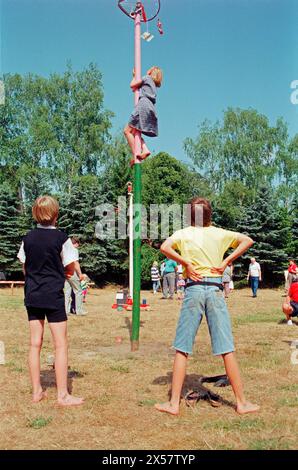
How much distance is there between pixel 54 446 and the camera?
366 centimetres

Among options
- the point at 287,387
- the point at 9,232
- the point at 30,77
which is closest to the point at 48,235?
the point at 287,387

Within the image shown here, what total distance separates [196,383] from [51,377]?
1.77 m

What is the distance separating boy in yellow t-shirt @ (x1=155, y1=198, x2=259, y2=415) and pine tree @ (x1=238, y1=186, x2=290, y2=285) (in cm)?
2890

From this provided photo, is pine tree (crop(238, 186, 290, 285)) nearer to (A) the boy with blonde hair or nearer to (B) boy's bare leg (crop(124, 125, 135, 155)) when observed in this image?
(B) boy's bare leg (crop(124, 125, 135, 155))

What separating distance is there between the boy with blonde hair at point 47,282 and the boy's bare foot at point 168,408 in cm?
78

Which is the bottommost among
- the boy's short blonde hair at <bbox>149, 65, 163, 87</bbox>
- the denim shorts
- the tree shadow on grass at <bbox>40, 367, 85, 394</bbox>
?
the tree shadow on grass at <bbox>40, 367, 85, 394</bbox>

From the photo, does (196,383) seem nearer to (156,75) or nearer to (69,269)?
(69,269)

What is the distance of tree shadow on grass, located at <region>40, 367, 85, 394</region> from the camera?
561 centimetres

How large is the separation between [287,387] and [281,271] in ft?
95.2

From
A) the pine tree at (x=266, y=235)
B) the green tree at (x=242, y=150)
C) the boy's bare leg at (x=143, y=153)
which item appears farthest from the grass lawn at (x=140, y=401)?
the green tree at (x=242, y=150)

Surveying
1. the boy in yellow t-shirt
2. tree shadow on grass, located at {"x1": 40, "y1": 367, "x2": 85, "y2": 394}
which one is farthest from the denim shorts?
tree shadow on grass, located at {"x1": 40, "y1": 367, "x2": 85, "y2": 394}

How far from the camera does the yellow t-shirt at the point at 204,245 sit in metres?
4.70

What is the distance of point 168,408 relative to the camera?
4551 millimetres

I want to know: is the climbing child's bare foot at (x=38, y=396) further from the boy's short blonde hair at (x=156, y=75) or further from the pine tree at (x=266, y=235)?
the pine tree at (x=266, y=235)
